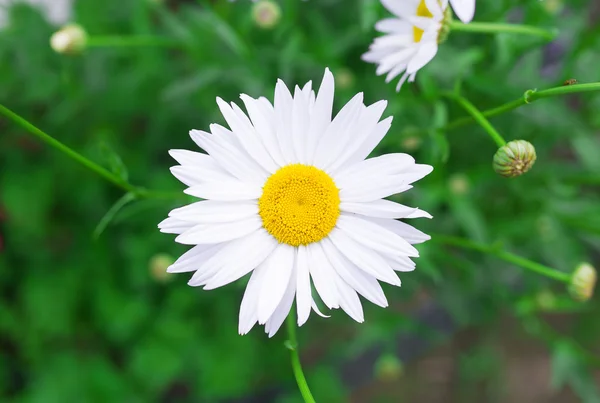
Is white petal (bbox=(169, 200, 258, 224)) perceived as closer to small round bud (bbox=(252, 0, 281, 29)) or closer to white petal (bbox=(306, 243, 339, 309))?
white petal (bbox=(306, 243, 339, 309))

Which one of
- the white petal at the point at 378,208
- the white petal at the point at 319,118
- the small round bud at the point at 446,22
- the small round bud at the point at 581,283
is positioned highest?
the small round bud at the point at 446,22

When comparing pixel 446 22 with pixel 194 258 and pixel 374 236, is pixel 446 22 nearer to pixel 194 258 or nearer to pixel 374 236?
pixel 374 236

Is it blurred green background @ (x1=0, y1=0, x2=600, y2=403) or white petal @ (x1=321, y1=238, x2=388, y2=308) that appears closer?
white petal @ (x1=321, y1=238, x2=388, y2=308)

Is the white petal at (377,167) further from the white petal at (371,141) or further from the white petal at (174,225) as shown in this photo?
the white petal at (174,225)

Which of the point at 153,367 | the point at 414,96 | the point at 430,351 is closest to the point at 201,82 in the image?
the point at 414,96

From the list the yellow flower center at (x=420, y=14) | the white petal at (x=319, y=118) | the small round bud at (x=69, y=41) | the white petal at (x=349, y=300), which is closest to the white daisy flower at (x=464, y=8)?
the yellow flower center at (x=420, y=14)

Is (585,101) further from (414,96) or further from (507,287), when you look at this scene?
(507,287)

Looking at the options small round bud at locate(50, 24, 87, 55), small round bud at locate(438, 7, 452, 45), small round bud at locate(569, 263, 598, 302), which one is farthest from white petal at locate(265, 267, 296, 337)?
small round bud at locate(50, 24, 87, 55)
